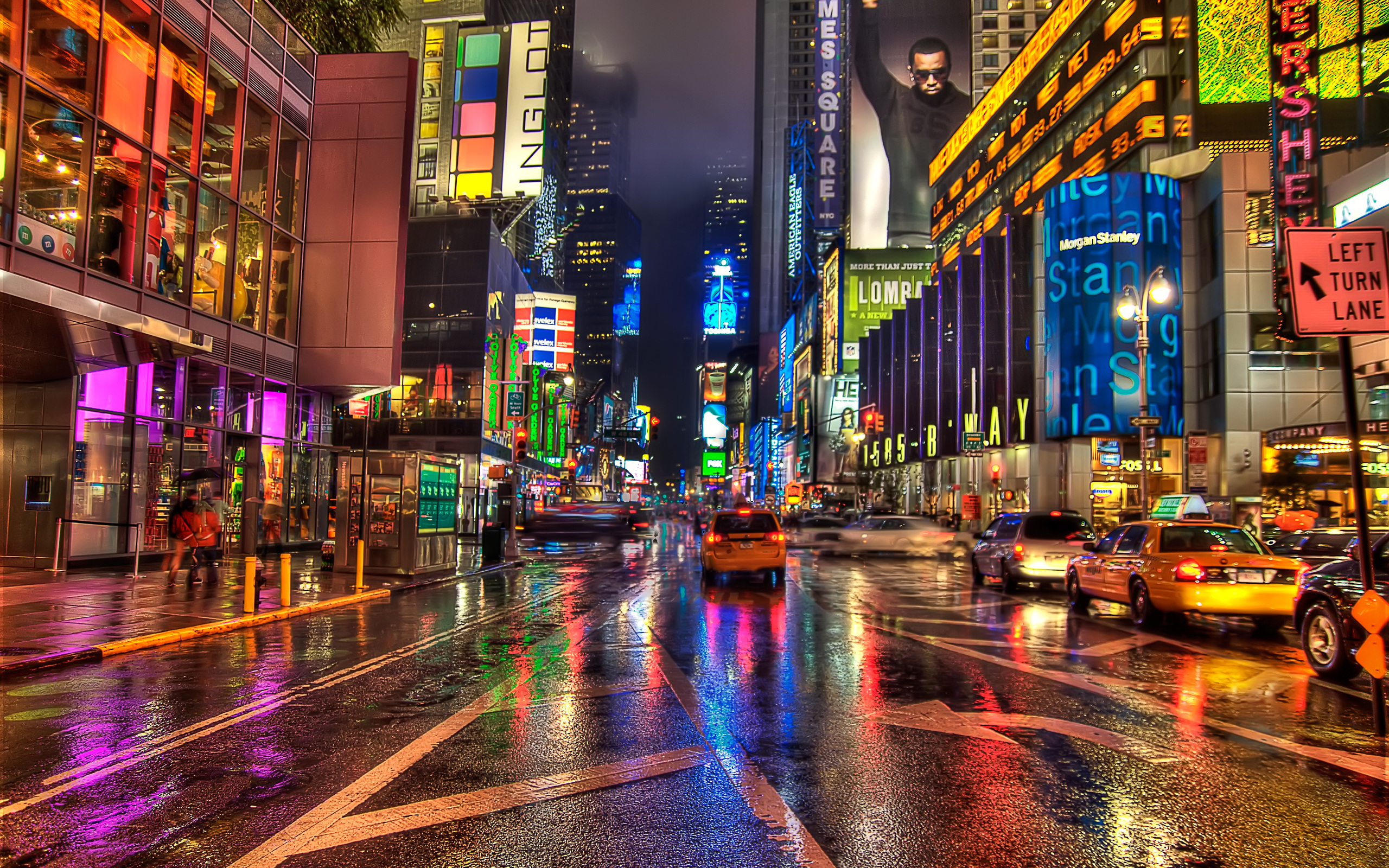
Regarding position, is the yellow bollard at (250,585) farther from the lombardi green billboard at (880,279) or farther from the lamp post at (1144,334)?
the lombardi green billboard at (880,279)

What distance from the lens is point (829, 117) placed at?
122m

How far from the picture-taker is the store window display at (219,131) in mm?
23044

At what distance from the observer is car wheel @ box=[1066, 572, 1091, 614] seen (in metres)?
15.6

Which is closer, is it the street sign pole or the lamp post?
the street sign pole

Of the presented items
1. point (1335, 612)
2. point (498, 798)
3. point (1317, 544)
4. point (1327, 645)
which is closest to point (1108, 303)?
point (1317, 544)

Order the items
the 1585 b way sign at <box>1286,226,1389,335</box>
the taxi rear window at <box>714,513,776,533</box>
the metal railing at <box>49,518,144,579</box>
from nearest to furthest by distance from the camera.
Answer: the 1585 b way sign at <box>1286,226,1389,335</box> < the metal railing at <box>49,518,144,579</box> < the taxi rear window at <box>714,513,776,533</box>

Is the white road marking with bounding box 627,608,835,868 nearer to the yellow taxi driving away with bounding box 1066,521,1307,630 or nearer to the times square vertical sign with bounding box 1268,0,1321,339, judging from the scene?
the yellow taxi driving away with bounding box 1066,521,1307,630

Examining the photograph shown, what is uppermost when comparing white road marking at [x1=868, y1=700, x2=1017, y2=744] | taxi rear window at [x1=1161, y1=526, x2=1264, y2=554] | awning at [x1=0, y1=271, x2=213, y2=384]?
awning at [x1=0, y1=271, x2=213, y2=384]

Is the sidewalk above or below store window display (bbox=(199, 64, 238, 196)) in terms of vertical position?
below

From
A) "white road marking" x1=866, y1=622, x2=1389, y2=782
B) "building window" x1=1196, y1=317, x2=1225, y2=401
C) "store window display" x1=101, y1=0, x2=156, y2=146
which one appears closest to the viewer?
"white road marking" x1=866, y1=622, x2=1389, y2=782

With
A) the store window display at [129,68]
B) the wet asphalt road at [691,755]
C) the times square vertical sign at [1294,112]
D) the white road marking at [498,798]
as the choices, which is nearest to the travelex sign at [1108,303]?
the times square vertical sign at [1294,112]

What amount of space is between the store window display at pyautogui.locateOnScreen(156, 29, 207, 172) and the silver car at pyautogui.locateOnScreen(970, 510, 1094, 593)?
2102cm

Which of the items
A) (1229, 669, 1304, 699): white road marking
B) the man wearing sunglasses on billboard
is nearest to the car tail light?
(1229, 669, 1304, 699): white road marking

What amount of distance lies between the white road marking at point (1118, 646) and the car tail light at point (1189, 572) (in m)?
0.87
